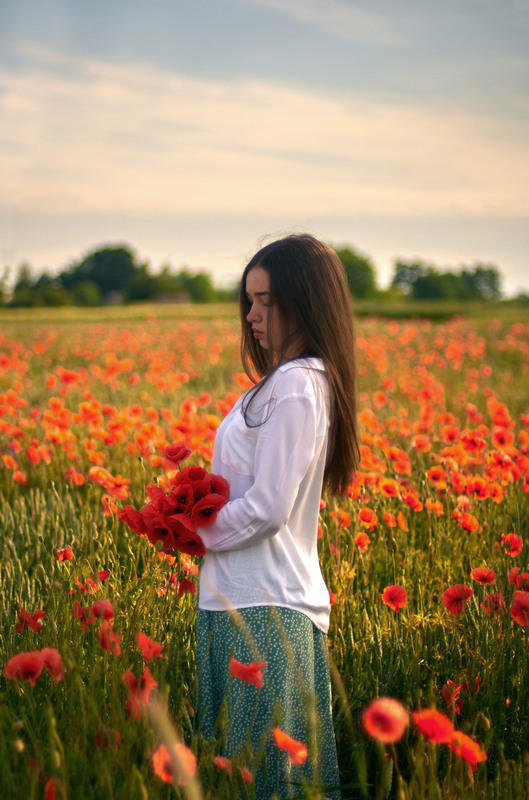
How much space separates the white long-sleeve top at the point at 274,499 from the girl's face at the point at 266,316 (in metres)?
0.11

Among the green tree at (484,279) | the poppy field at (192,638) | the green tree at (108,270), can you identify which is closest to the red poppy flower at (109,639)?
the poppy field at (192,638)

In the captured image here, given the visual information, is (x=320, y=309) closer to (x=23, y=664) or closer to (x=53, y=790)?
(x=23, y=664)

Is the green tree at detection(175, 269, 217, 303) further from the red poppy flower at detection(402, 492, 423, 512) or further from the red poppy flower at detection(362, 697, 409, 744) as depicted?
the red poppy flower at detection(362, 697, 409, 744)

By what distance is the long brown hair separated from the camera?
1838mm

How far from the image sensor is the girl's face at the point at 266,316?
6.12 ft

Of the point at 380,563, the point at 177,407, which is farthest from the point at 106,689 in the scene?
the point at 177,407

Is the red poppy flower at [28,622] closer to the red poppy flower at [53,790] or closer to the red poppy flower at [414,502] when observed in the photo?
the red poppy flower at [53,790]

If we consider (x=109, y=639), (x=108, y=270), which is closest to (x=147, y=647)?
(x=109, y=639)

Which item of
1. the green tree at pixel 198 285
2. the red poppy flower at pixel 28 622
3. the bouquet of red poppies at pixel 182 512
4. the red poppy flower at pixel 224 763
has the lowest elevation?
the red poppy flower at pixel 224 763

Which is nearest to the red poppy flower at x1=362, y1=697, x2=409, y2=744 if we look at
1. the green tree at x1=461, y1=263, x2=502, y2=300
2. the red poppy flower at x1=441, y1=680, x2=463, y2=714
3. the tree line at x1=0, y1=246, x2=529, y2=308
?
the red poppy flower at x1=441, y1=680, x2=463, y2=714

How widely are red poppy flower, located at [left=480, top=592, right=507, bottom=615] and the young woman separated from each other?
0.58 metres

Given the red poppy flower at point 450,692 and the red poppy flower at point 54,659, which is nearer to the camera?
the red poppy flower at point 54,659

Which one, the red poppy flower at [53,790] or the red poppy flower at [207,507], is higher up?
the red poppy flower at [207,507]

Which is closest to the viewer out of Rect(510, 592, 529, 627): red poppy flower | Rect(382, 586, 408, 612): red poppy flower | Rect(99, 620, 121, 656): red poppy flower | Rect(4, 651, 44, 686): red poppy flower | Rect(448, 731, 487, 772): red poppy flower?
Rect(448, 731, 487, 772): red poppy flower
